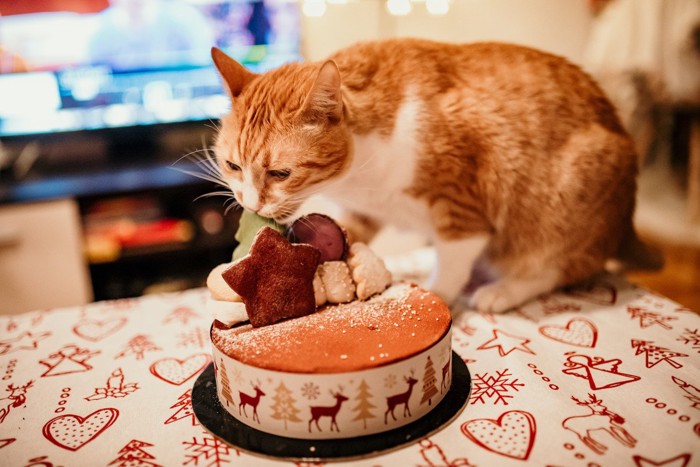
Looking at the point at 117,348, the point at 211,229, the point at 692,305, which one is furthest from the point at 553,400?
the point at 211,229

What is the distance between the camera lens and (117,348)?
38.4 inches

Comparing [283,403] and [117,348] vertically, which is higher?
[283,403]

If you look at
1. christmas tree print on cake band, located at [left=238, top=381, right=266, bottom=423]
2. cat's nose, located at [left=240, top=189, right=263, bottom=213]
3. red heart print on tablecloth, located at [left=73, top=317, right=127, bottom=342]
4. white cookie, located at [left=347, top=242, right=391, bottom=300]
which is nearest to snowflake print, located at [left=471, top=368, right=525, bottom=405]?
white cookie, located at [left=347, top=242, right=391, bottom=300]

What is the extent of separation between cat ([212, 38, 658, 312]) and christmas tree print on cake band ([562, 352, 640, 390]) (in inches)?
9.4

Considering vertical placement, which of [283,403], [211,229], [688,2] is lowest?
[211,229]

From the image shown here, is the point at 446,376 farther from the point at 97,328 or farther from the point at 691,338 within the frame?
the point at 97,328

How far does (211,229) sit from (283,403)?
5.38ft

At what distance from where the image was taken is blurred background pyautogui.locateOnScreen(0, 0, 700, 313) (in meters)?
1.97

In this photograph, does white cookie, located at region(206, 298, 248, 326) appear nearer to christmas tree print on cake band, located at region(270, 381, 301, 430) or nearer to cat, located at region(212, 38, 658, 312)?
christmas tree print on cake band, located at region(270, 381, 301, 430)

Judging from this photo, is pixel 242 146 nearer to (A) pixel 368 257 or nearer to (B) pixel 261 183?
(B) pixel 261 183

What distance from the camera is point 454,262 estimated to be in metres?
1.11

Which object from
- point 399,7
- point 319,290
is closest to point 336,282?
point 319,290

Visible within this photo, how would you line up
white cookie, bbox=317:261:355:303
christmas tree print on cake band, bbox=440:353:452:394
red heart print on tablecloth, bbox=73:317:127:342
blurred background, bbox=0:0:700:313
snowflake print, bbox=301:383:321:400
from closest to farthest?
snowflake print, bbox=301:383:321:400, christmas tree print on cake band, bbox=440:353:452:394, white cookie, bbox=317:261:355:303, red heart print on tablecloth, bbox=73:317:127:342, blurred background, bbox=0:0:700:313

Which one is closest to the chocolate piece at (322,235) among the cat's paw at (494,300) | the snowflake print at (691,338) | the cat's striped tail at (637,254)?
the cat's paw at (494,300)
